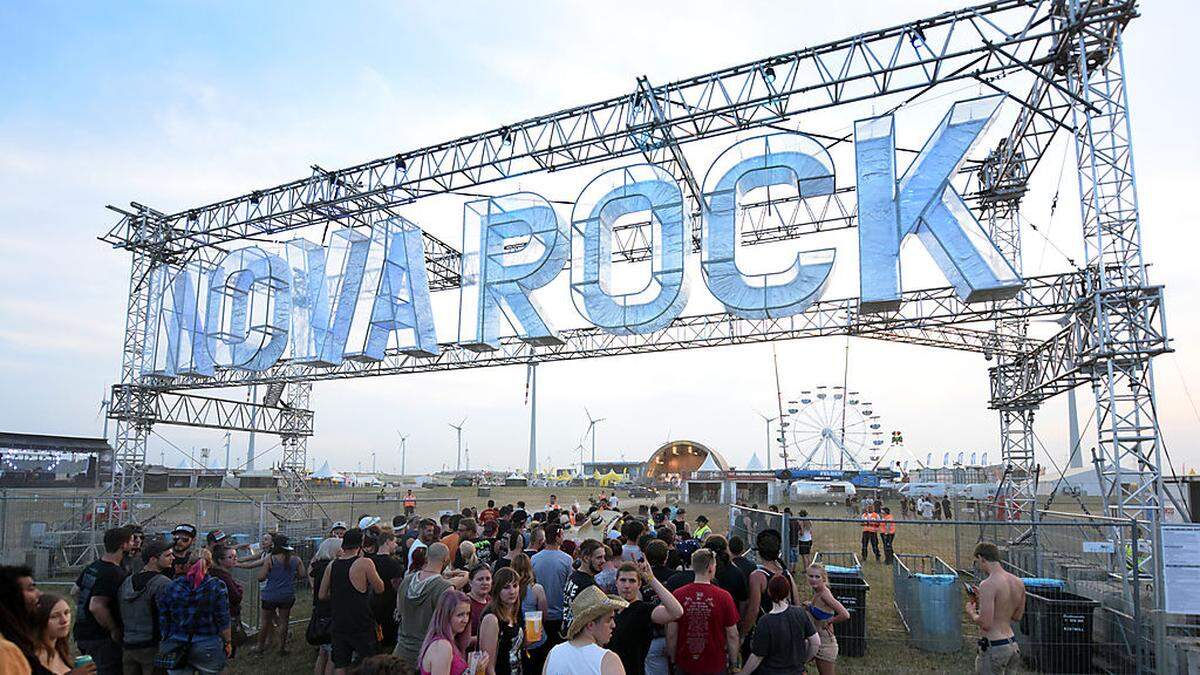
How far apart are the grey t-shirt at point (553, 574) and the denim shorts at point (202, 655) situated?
9.61 ft

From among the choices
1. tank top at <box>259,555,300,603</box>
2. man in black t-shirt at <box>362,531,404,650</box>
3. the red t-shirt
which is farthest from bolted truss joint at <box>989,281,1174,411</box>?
tank top at <box>259,555,300,603</box>

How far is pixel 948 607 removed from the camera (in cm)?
1115

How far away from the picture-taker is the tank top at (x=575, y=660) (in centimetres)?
383

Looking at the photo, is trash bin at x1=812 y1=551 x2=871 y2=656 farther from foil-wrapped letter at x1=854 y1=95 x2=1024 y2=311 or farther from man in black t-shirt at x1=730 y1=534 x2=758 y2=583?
foil-wrapped letter at x1=854 y1=95 x2=1024 y2=311

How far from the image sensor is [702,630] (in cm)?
588

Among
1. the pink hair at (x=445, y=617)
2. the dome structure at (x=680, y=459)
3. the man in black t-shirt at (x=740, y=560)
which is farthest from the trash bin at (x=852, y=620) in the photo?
the dome structure at (x=680, y=459)

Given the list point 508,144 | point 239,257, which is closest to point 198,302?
point 239,257

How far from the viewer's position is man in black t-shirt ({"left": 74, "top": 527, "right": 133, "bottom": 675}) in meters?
6.80

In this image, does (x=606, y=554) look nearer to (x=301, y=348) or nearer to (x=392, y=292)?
(x=392, y=292)

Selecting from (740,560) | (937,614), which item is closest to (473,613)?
(740,560)

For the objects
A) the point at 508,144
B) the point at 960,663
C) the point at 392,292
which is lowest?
the point at 960,663

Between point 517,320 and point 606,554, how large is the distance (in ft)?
32.3

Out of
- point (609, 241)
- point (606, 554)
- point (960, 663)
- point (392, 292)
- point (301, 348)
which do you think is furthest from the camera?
point (301, 348)

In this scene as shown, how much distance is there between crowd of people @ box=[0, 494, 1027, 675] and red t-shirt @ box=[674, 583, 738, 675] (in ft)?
0.03
